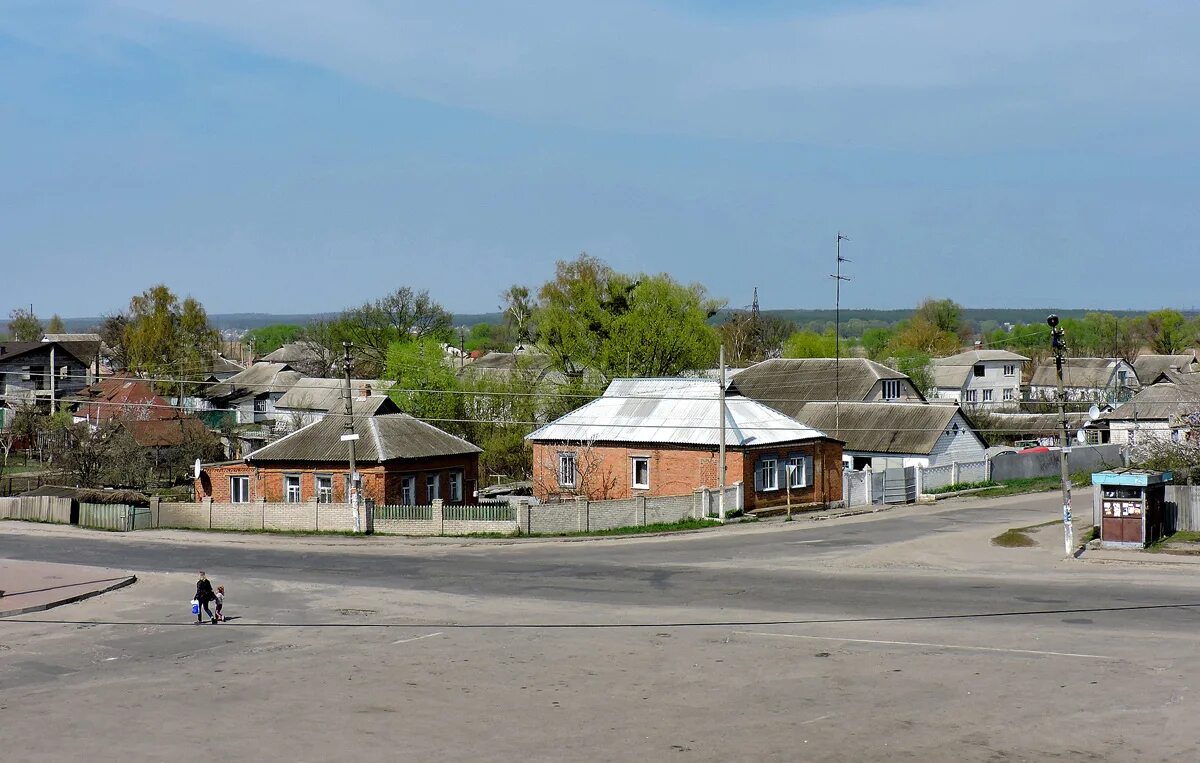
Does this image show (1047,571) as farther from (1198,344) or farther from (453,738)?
(1198,344)

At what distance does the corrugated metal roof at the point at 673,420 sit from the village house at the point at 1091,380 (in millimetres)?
58496

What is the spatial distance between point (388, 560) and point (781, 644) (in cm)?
1785

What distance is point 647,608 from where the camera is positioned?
2831 cm

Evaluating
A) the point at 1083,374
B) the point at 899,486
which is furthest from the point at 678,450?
the point at 1083,374

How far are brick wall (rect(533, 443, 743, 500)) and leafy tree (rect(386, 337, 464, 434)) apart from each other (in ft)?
50.9

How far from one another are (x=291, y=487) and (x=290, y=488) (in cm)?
8

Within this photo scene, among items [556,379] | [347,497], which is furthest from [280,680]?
[556,379]

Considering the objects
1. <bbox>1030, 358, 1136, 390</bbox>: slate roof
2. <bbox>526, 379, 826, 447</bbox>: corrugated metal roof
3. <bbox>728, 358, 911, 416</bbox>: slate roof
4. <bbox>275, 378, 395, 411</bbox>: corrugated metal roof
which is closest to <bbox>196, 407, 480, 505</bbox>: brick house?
<bbox>526, 379, 826, 447</bbox>: corrugated metal roof

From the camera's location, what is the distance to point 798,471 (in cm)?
4962

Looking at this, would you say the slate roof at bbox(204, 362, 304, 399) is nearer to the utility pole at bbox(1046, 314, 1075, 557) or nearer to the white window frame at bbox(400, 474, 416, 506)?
the white window frame at bbox(400, 474, 416, 506)

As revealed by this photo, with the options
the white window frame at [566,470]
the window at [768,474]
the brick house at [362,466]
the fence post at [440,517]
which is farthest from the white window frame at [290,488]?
the window at [768,474]

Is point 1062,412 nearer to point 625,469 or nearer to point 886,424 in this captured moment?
point 625,469

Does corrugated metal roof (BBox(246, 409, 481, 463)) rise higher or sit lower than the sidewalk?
higher

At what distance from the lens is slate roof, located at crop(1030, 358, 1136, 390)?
106 metres
